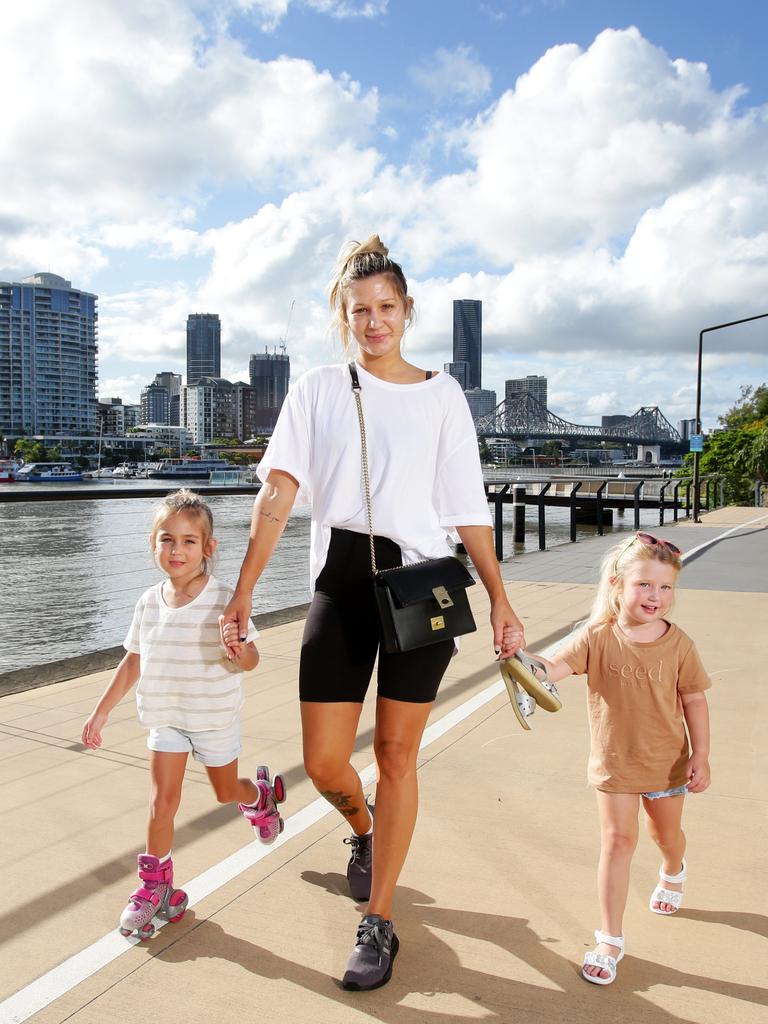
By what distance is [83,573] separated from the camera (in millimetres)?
13820

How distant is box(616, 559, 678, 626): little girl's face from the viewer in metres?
2.42

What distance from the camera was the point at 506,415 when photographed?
138 metres

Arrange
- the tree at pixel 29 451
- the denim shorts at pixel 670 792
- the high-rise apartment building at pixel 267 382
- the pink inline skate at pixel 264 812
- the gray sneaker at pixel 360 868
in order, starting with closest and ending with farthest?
the denim shorts at pixel 670 792
the gray sneaker at pixel 360 868
the pink inline skate at pixel 264 812
the tree at pixel 29 451
the high-rise apartment building at pixel 267 382

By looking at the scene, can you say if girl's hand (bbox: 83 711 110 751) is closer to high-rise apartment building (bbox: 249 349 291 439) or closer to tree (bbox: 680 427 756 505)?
tree (bbox: 680 427 756 505)

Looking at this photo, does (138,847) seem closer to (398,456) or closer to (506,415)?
(398,456)

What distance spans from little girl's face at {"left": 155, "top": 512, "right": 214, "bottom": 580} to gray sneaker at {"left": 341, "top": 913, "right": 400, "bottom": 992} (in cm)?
106

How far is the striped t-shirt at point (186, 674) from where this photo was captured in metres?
2.54

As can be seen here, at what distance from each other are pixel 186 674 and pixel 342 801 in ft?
1.94

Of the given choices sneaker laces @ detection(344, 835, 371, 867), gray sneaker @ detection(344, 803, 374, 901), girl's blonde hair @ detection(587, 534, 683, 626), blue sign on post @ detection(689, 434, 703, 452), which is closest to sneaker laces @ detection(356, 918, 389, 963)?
gray sneaker @ detection(344, 803, 374, 901)

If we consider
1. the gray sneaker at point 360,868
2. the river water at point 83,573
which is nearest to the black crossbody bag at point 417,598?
the gray sneaker at point 360,868

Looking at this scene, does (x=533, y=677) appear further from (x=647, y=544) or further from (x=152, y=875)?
(x=152, y=875)

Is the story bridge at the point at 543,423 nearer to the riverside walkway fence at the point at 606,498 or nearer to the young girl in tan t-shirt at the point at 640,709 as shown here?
the riverside walkway fence at the point at 606,498

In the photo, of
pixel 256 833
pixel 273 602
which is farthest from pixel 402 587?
pixel 273 602

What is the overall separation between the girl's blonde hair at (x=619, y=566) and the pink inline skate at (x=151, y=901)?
4.53 feet
